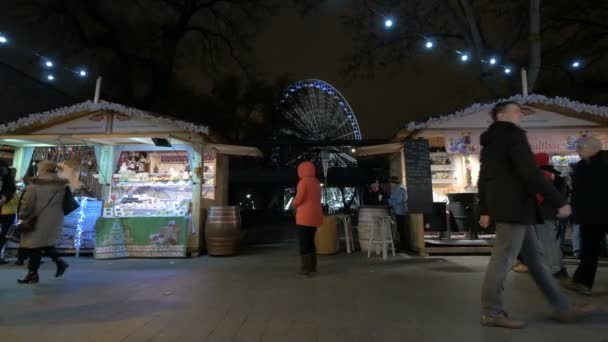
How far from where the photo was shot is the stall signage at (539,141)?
7.78 m

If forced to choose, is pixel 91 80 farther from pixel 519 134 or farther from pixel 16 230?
pixel 519 134

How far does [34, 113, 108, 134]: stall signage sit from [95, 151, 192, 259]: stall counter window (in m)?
0.92

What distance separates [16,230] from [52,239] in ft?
1.37

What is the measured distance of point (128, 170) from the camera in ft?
27.1

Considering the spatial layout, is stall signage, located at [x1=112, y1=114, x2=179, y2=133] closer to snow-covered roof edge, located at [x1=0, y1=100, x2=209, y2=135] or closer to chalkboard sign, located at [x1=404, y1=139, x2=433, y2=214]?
snow-covered roof edge, located at [x1=0, y1=100, x2=209, y2=135]

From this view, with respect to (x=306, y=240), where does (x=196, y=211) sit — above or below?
above

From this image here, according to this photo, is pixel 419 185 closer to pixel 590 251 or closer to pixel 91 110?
pixel 590 251

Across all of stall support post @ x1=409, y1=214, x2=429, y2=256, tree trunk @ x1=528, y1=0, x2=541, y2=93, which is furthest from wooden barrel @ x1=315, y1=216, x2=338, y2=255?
tree trunk @ x1=528, y1=0, x2=541, y2=93

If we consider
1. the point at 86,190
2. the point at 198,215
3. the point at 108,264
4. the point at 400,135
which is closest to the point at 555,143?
the point at 400,135

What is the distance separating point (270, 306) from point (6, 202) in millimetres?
5759

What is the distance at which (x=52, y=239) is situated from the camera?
492 cm

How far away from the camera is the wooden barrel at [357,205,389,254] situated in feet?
24.1

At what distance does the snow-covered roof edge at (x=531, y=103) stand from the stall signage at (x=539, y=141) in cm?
71

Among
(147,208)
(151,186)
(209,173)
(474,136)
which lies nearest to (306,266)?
(209,173)
